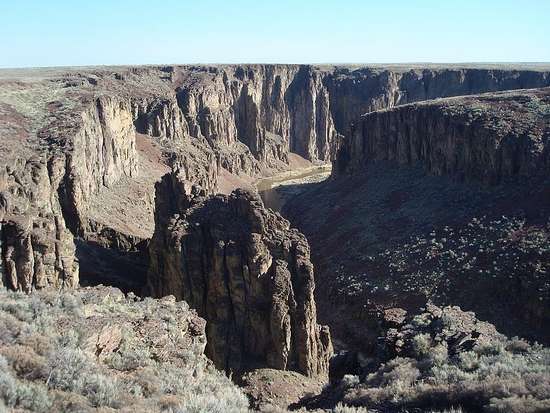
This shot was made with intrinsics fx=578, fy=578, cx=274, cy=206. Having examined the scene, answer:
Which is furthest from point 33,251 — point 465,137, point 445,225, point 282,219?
point 465,137

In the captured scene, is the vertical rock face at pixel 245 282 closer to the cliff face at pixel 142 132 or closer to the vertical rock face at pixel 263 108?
the cliff face at pixel 142 132

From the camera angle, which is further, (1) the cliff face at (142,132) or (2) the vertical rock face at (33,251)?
(1) the cliff face at (142,132)

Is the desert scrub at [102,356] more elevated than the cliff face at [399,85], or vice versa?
the cliff face at [399,85]

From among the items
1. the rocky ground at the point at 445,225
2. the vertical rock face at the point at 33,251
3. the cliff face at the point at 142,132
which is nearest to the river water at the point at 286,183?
the cliff face at the point at 142,132

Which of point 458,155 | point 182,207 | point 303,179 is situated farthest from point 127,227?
point 303,179

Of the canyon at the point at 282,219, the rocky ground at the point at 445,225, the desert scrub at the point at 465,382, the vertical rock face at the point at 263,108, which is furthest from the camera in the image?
the vertical rock face at the point at 263,108

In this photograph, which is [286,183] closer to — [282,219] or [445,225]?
[445,225]

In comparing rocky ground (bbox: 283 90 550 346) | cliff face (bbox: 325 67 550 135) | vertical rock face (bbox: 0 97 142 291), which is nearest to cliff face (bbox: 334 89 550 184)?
rocky ground (bbox: 283 90 550 346)
